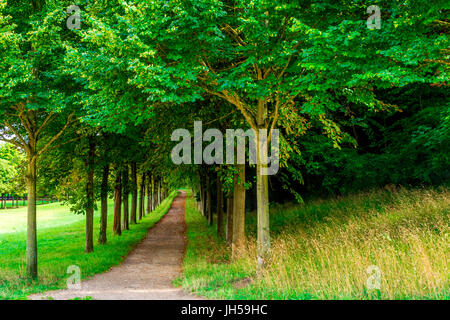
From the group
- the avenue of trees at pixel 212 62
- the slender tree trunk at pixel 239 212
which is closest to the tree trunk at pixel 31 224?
the avenue of trees at pixel 212 62

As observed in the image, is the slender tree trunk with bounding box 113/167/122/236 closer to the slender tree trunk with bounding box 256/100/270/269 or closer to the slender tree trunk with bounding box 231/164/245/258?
the slender tree trunk with bounding box 231/164/245/258

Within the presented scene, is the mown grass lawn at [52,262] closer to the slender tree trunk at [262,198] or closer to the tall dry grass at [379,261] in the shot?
the slender tree trunk at [262,198]

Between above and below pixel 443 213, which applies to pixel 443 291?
below

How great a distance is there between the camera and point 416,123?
1616cm

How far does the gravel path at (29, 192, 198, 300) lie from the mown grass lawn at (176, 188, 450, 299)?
26.0 inches

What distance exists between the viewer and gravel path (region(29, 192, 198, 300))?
26.9 feet

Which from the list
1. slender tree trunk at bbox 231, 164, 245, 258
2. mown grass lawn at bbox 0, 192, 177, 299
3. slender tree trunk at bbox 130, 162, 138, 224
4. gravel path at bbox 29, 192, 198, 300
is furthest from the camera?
slender tree trunk at bbox 130, 162, 138, 224

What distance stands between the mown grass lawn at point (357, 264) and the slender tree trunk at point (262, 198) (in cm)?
35

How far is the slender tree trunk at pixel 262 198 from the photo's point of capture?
970 cm

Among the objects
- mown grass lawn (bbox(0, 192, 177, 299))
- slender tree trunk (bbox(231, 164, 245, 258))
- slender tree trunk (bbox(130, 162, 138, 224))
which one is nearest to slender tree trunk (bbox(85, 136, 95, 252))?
mown grass lawn (bbox(0, 192, 177, 299))

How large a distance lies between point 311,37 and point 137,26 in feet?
13.2

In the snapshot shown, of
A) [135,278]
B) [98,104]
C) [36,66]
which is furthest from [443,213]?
[36,66]

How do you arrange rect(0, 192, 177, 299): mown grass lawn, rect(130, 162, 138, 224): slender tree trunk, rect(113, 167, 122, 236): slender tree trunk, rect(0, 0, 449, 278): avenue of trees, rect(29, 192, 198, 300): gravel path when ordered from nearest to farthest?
rect(0, 0, 449, 278): avenue of trees, rect(29, 192, 198, 300): gravel path, rect(0, 192, 177, 299): mown grass lawn, rect(113, 167, 122, 236): slender tree trunk, rect(130, 162, 138, 224): slender tree trunk

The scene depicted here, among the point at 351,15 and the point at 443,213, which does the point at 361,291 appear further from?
the point at 351,15
